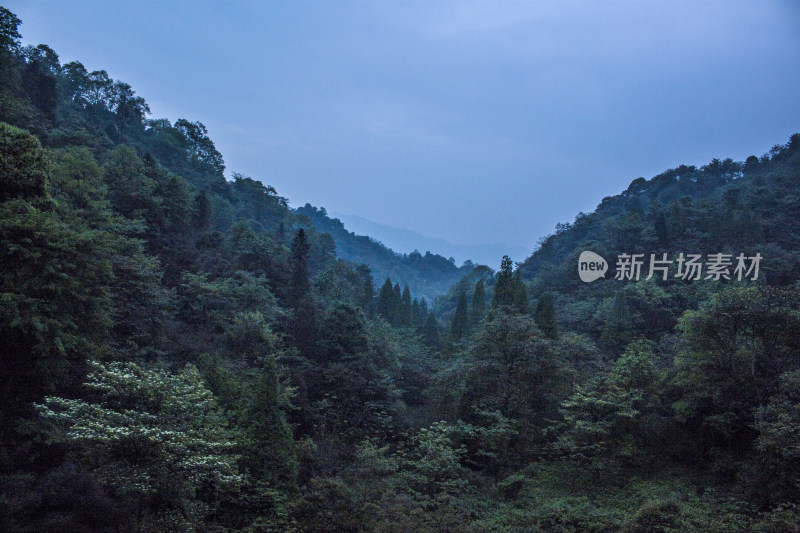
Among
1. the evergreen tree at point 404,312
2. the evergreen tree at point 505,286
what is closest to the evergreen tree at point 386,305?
the evergreen tree at point 404,312

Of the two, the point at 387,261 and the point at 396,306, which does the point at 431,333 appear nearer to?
the point at 396,306

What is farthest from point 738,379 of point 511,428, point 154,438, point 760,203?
point 760,203

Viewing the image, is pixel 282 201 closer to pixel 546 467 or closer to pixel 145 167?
pixel 145 167

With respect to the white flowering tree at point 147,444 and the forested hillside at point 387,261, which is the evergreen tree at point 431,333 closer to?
the white flowering tree at point 147,444

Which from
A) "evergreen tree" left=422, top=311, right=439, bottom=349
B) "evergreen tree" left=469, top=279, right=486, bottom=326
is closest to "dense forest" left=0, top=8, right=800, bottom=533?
"evergreen tree" left=469, top=279, right=486, bottom=326

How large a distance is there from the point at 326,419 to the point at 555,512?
797 centimetres

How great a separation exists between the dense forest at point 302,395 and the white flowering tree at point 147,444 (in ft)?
0.14

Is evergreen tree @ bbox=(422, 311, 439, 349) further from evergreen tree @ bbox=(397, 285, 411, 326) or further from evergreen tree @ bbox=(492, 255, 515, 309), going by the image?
evergreen tree @ bbox=(492, 255, 515, 309)

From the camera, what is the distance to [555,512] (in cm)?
930

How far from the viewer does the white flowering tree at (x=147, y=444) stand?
646 centimetres

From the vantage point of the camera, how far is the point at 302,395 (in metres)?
14.9

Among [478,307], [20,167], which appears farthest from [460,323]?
[20,167]

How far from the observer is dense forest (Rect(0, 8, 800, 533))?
719cm

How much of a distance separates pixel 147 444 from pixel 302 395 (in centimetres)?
831
